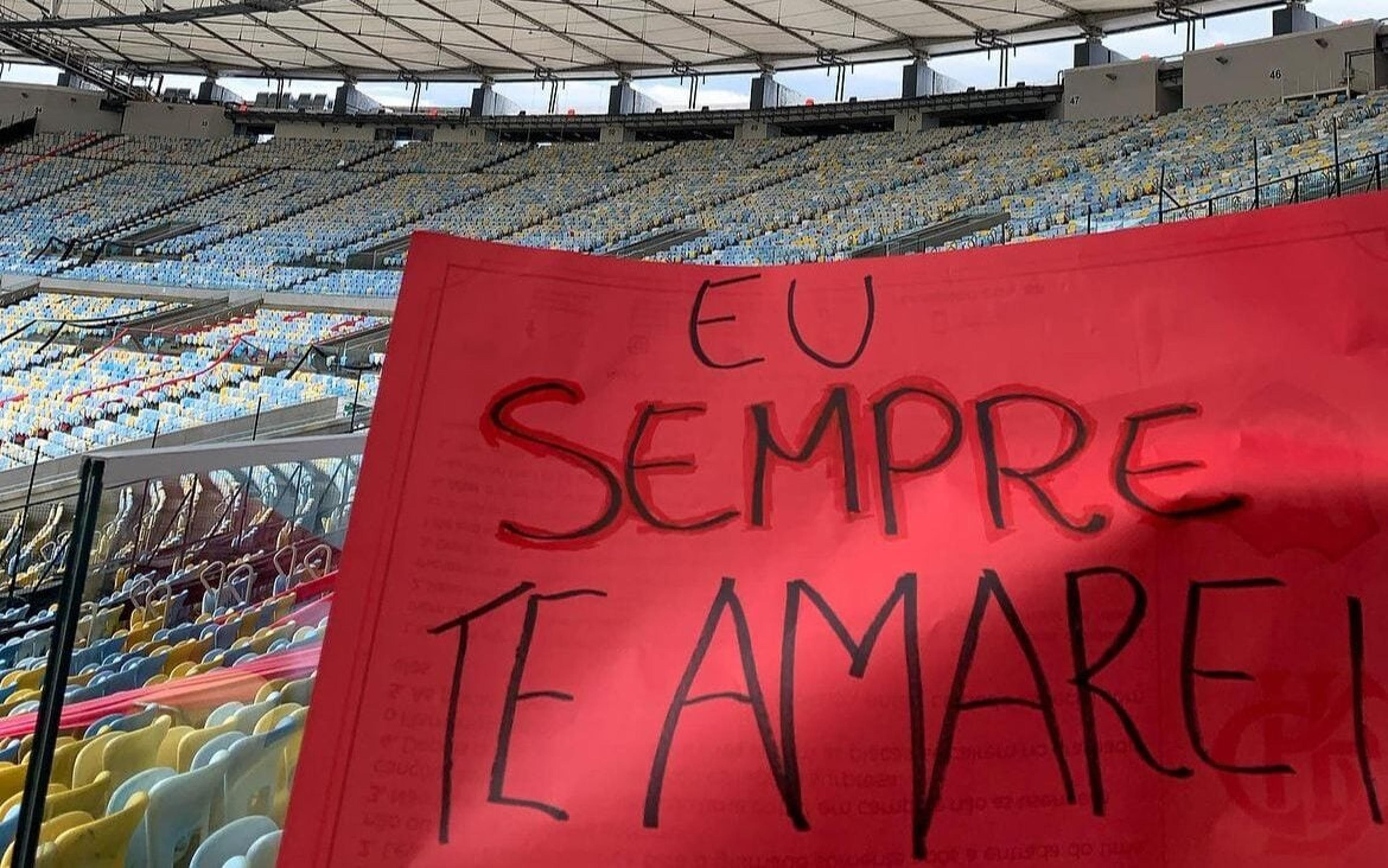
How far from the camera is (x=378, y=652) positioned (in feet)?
1.96

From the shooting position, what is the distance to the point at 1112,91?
58.6 feet

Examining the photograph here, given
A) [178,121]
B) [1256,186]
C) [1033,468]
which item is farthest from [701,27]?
[1033,468]

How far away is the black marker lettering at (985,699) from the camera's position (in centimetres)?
56

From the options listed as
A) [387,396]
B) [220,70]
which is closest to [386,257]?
[220,70]

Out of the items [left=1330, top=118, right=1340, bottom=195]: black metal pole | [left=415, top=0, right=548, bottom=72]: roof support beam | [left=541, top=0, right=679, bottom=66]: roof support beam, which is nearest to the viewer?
[left=1330, top=118, right=1340, bottom=195]: black metal pole

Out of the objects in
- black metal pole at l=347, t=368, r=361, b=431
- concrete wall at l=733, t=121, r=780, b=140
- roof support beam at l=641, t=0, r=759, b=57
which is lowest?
black metal pole at l=347, t=368, r=361, b=431

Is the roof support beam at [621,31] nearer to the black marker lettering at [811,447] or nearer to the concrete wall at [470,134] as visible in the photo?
the concrete wall at [470,134]

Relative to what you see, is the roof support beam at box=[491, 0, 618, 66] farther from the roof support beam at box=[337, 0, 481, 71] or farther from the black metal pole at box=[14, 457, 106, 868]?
the black metal pole at box=[14, 457, 106, 868]

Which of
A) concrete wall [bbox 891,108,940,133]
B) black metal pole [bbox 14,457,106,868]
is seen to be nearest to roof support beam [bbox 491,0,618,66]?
concrete wall [bbox 891,108,940,133]

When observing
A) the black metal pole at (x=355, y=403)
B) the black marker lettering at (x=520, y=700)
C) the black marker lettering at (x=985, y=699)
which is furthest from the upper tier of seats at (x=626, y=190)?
the black marker lettering at (x=520, y=700)

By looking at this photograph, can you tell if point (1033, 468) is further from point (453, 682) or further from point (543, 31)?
point (543, 31)

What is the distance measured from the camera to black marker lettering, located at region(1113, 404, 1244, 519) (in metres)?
0.58

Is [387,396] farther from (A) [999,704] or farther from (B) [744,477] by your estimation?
(A) [999,704]

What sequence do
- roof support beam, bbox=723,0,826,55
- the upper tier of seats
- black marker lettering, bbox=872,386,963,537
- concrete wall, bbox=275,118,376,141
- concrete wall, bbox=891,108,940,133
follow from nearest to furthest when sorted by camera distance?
1. black marker lettering, bbox=872,386,963,537
2. the upper tier of seats
3. roof support beam, bbox=723,0,826,55
4. concrete wall, bbox=891,108,940,133
5. concrete wall, bbox=275,118,376,141
